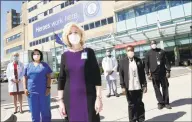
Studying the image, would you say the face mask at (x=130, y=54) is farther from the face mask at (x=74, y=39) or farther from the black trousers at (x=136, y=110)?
the face mask at (x=74, y=39)

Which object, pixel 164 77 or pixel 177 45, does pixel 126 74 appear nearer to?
pixel 164 77

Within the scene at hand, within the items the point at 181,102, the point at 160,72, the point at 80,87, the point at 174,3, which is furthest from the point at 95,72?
the point at 174,3

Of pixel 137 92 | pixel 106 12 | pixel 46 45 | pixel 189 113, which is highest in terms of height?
pixel 106 12

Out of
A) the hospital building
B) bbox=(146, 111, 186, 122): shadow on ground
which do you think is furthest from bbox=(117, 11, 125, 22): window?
bbox=(146, 111, 186, 122): shadow on ground

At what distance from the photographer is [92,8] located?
40500mm

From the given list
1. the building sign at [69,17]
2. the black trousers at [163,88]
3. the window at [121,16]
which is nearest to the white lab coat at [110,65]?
the black trousers at [163,88]

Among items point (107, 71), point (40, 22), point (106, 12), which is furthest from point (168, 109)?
point (40, 22)

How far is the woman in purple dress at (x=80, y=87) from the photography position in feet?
8.50

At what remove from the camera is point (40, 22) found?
174ft

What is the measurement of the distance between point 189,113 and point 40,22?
50.8 meters

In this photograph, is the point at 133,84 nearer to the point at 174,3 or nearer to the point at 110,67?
the point at 110,67

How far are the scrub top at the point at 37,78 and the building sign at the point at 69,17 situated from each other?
3540cm

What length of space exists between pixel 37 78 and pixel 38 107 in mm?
619

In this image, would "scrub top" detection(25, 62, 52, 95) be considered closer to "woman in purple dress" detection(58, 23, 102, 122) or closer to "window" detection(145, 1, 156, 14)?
"woman in purple dress" detection(58, 23, 102, 122)
